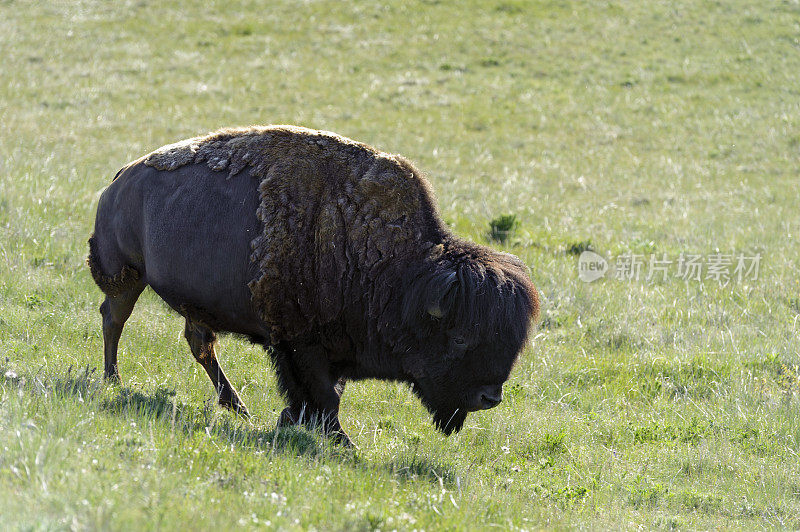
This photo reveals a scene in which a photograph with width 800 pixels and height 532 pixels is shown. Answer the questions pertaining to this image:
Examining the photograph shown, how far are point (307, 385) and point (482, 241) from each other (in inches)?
239

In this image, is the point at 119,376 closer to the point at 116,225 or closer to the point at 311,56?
the point at 116,225

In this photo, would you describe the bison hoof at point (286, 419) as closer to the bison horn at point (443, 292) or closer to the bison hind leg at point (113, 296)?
the bison horn at point (443, 292)

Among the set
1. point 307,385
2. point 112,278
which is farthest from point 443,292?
point 112,278

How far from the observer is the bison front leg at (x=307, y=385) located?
5.69 meters

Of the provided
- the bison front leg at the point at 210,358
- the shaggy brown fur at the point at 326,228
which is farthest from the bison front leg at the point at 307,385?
the bison front leg at the point at 210,358

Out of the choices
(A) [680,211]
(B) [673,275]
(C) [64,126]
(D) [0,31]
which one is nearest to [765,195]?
(A) [680,211]

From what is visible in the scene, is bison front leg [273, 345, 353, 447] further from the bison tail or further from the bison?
the bison tail

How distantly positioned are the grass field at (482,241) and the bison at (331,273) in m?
0.58

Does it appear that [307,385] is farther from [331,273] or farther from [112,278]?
[112,278]

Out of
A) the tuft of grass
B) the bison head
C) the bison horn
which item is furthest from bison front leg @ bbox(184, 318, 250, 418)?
the tuft of grass

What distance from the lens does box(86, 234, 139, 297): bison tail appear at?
6.56 m

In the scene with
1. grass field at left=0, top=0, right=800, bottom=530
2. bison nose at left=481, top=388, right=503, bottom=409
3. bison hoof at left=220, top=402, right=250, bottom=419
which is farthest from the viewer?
bison hoof at left=220, top=402, right=250, bottom=419

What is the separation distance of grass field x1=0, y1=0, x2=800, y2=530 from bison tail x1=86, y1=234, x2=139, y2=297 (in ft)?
2.28

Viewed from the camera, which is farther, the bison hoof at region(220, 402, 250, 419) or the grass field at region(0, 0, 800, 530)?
the bison hoof at region(220, 402, 250, 419)
